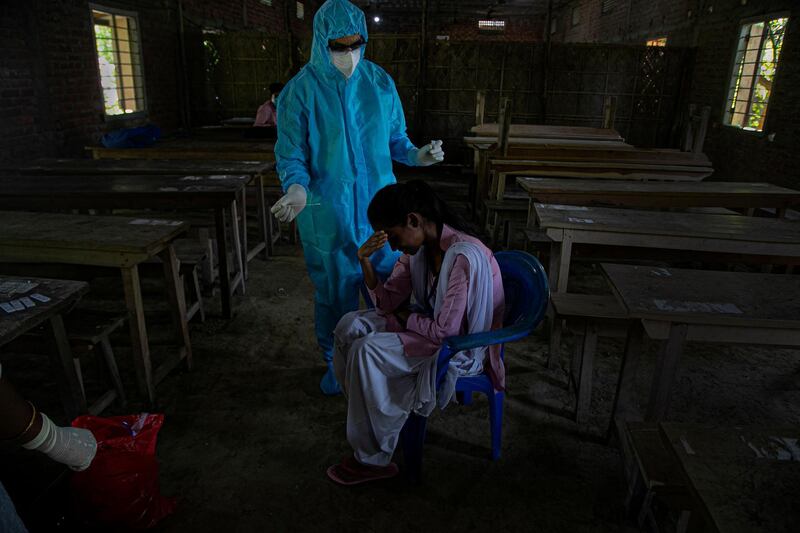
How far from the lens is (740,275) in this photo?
2178 mm

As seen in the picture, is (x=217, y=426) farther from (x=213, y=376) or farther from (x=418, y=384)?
(x=418, y=384)

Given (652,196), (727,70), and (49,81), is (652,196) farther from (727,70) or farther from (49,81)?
(49,81)

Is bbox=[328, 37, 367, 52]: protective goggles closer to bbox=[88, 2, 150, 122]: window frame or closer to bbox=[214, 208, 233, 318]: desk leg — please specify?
bbox=[214, 208, 233, 318]: desk leg

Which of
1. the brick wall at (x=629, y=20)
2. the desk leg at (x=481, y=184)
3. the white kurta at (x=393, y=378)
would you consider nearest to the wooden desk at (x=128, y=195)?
the white kurta at (x=393, y=378)

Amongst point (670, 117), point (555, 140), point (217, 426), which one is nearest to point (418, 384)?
point (217, 426)

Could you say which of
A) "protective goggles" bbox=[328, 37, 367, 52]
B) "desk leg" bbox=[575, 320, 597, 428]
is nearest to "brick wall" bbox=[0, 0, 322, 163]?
"protective goggles" bbox=[328, 37, 367, 52]

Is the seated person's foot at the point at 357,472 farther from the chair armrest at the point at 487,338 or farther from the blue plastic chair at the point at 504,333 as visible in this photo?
the chair armrest at the point at 487,338

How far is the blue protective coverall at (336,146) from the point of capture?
2.28 metres

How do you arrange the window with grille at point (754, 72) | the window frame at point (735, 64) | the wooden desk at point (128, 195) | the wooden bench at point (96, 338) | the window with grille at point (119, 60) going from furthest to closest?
the window with grille at point (119, 60), the window with grille at point (754, 72), the window frame at point (735, 64), the wooden desk at point (128, 195), the wooden bench at point (96, 338)

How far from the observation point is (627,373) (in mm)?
2176

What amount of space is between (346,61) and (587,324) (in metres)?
1.59

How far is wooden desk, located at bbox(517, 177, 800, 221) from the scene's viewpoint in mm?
3670

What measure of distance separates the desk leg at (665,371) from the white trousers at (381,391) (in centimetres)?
84

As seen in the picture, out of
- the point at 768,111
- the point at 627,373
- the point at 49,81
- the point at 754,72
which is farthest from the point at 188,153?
the point at 754,72
